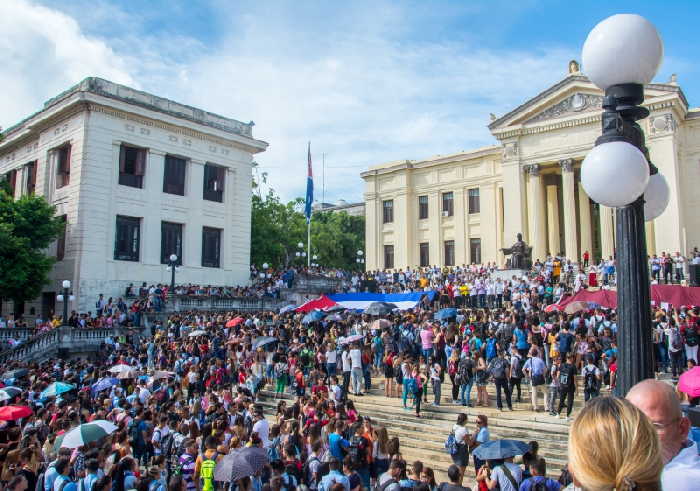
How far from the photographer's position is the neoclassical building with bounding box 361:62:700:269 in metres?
36.6

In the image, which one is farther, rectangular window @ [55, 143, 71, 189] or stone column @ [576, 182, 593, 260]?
stone column @ [576, 182, 593, 260]

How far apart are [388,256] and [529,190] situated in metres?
14.3

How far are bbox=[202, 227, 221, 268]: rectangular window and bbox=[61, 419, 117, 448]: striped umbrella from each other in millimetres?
28849

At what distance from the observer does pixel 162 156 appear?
36438 millimetres

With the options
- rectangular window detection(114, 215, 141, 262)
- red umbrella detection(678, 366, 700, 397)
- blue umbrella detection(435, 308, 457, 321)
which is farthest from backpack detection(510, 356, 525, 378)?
rectangular window detection(114, 215, 141, 262)

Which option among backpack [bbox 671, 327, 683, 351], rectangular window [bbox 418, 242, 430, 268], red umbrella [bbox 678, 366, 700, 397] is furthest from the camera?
rectangular window [bbox 418, 242, 430, 268]

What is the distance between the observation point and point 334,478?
8227 millimetres

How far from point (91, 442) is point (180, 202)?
29.3 meters

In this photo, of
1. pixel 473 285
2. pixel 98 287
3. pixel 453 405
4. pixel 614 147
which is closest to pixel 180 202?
pixel 98 287

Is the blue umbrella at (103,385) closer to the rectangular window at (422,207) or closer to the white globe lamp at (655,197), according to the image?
the white globe lamp at (655,197)

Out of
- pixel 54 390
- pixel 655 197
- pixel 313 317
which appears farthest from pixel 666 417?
pixel 313 317

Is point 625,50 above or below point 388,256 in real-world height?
below

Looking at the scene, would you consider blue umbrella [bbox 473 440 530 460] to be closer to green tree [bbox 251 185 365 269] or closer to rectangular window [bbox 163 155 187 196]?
rectangular window [bbox 163 155 187 196]

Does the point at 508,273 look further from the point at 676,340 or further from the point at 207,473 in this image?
the point at 207,473
